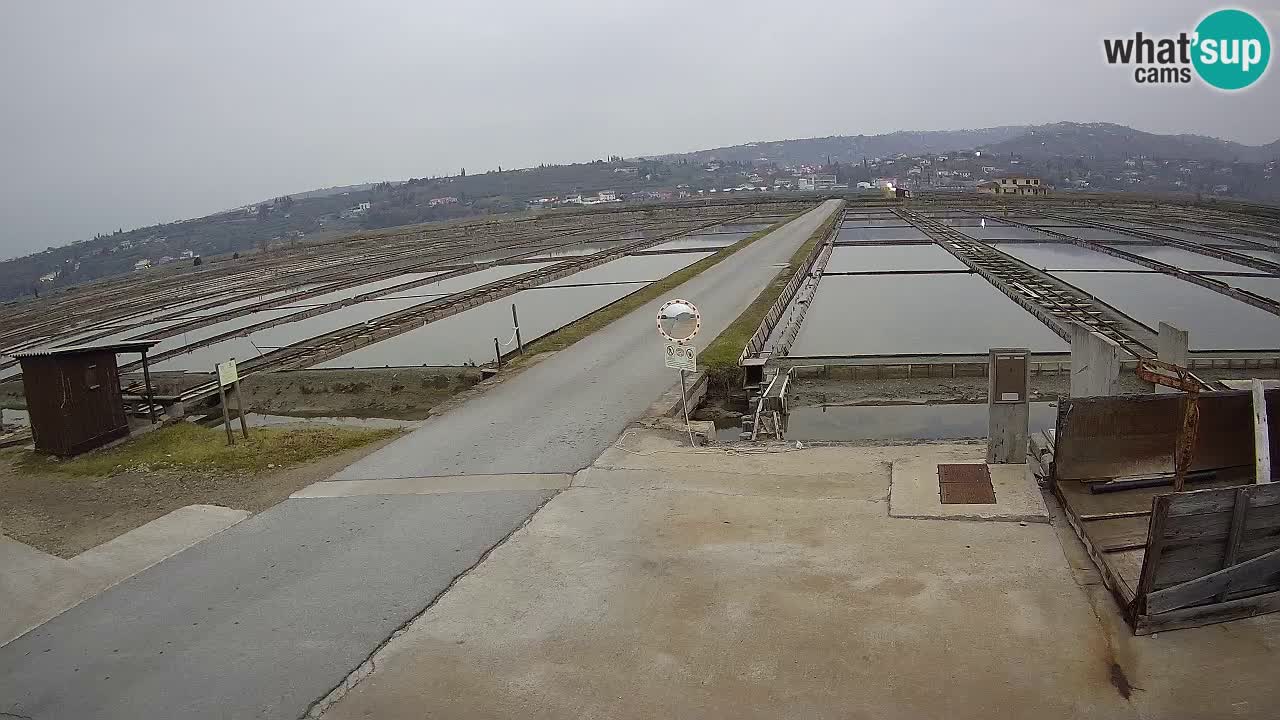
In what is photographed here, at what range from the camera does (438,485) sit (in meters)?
8.59

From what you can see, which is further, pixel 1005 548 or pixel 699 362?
pixel 699 362

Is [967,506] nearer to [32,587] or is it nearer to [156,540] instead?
[156,540]

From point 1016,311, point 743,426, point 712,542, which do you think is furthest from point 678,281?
point 712,542

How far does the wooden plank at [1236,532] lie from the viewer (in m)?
4.88

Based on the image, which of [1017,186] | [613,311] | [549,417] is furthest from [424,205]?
[549,417]

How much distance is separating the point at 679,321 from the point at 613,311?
10901mm

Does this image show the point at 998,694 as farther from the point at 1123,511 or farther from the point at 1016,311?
the point at 1016,311

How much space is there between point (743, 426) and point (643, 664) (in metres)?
6.49

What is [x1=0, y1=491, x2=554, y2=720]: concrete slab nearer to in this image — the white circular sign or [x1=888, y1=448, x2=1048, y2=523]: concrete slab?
the white circular sign

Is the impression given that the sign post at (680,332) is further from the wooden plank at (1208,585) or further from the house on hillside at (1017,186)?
the house on hillside at (1017,186)

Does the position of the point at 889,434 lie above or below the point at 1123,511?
below

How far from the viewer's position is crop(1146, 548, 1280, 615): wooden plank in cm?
480

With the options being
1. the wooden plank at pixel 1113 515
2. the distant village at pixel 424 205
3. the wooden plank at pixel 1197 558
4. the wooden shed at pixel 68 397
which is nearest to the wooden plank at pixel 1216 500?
the wooden plank at pixel 1197 558

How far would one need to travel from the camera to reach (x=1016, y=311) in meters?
19.6
